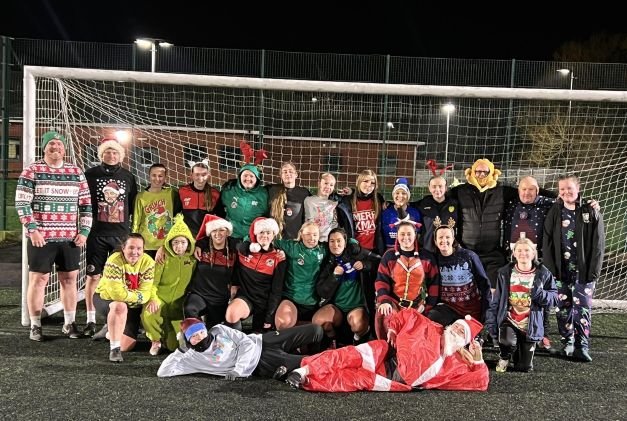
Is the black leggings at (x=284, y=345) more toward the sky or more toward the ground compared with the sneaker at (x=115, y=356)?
more toward the sky

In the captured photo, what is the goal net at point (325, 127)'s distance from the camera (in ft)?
16.4

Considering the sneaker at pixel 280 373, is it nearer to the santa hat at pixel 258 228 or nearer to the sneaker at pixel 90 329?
the santa hat at pixel 258 228

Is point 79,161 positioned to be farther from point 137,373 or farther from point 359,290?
point 359,290

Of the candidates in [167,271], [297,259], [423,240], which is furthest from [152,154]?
[423,240]

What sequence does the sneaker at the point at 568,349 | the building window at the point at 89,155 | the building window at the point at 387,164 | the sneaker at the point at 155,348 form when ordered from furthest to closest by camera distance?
the building window at the point at 387,164 → the building window at the point at 89,155 → the sneaker at the point at 568,349 → the sneaker at the point at 155,348

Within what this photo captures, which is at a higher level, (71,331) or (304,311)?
(304,311)

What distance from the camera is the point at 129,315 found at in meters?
4.32

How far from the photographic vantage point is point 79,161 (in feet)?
19.4

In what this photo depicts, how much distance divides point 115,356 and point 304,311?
4.74ft

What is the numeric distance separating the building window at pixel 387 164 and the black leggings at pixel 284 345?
19.6 feet

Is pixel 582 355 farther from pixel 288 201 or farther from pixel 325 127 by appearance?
pixel 325 127

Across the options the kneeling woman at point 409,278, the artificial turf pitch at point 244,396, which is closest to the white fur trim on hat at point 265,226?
the kneeling woman at point 409,278

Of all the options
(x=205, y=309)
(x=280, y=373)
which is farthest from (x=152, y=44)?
(x=280, y=373)

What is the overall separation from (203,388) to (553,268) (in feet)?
9.64
